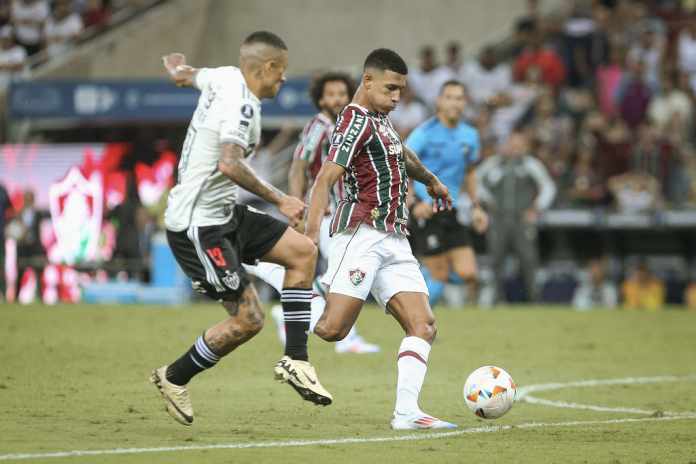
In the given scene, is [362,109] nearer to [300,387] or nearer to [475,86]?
[300,387]

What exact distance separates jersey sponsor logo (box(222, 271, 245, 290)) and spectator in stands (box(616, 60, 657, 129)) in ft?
52.9

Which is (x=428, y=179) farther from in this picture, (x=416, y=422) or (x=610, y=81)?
(x=610, y=81)

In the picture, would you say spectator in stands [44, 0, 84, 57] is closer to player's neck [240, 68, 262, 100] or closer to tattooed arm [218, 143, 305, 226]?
player's neck [240, 68, 262, 100]

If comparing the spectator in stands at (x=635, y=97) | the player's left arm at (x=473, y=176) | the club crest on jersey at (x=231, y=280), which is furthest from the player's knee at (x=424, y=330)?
the spectator in stands at (x=635, y=97)

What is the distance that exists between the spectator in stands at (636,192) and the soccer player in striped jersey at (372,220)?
46.0 ft

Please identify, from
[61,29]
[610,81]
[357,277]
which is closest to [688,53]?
[610,81]

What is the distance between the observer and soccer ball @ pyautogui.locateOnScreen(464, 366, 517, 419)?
854 centimetres

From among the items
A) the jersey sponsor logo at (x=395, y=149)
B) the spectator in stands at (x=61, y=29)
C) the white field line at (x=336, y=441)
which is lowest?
the white field line at (x=336, y=441)

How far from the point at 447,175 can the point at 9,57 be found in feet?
45.4

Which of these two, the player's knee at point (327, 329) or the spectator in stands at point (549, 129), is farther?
the spectator in stands at point (549, 129)

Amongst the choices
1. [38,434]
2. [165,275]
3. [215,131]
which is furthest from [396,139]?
[165,275]

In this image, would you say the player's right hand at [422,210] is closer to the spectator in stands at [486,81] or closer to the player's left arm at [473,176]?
the player's left arm at [473,176]

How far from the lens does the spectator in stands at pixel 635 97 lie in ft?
75.7

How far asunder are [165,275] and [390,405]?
12.9 metres
